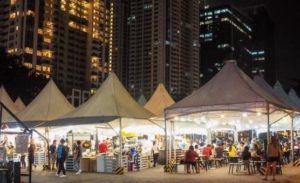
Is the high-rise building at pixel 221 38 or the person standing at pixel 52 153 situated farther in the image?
the high-rise building at pixel 221 38

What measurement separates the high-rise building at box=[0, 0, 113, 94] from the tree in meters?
46.6

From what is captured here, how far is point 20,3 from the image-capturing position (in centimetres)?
12612

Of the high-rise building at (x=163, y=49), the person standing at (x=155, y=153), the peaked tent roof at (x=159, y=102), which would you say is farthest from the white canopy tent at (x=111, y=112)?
the high-rise building at (x=163, y=49)

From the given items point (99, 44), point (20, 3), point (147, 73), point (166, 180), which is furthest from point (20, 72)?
point (99, 44)

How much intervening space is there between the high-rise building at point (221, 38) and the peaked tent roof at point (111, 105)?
112412 millimetres

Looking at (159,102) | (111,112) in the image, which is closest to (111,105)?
(111,112)

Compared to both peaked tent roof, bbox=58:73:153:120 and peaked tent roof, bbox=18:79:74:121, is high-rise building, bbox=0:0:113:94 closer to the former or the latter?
peaked tent roof, bbox=18:79:74:121

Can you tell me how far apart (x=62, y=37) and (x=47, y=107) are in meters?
111

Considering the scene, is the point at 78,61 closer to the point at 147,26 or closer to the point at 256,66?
the point at 147,26

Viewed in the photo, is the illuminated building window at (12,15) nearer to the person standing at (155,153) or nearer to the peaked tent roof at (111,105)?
the person standing at (155,153)

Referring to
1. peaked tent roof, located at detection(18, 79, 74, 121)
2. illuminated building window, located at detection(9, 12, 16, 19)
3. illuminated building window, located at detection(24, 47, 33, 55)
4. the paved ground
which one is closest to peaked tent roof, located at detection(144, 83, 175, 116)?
peaked tent roof, located at detection(18, 79, 74, 121)

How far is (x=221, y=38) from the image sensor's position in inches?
5714

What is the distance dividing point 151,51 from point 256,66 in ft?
106

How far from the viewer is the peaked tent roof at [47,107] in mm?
29484
